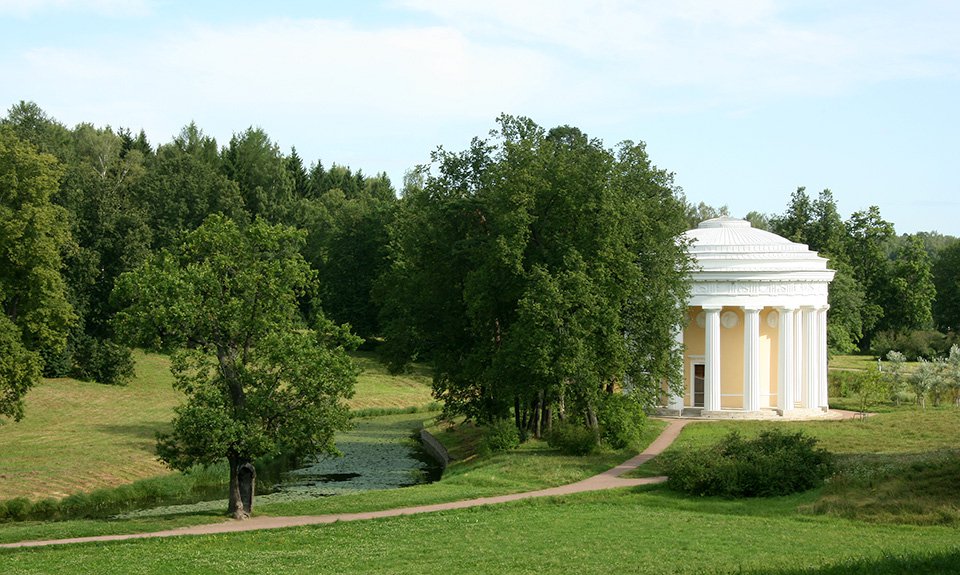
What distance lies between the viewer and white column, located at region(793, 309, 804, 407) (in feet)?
181

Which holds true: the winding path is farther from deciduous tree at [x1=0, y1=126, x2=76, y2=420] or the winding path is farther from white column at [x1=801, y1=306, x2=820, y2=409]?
deciduous tree at [x1=0, y1=126, x2=76, y2=420]

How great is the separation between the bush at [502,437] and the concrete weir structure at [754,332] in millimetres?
11677

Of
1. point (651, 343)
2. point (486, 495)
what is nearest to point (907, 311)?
point (651, 343)

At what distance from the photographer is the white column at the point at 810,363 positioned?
5553 centimetres

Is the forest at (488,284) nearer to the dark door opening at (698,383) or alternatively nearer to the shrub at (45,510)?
the dark door opening at (698,383)

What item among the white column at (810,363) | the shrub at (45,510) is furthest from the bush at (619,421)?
the shrub at (45,510)

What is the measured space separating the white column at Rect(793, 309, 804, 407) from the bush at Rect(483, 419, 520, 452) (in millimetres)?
17544

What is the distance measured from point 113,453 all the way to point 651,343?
913 inches

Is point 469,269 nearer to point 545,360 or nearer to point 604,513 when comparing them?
point 545,360

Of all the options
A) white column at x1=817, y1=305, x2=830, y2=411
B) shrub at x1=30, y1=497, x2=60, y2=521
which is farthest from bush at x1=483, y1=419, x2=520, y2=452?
white column at x1=817, y1=305, x2=830, y2=411

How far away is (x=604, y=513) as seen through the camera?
29656mm

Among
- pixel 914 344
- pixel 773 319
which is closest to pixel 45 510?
pixel 773 319

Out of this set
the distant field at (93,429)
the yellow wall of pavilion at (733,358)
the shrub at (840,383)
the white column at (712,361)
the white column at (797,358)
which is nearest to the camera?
the distant field at (93,429)

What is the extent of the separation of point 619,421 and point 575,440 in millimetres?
1929
